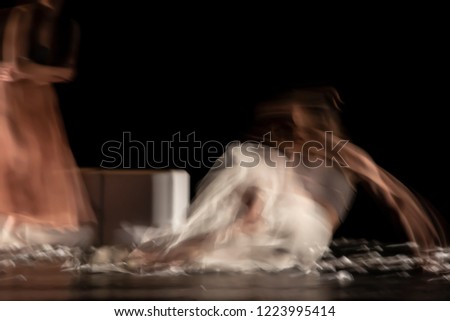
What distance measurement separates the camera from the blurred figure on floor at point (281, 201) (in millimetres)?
4215

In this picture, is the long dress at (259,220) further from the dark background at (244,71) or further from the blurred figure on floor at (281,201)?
the dark background at (244,71)

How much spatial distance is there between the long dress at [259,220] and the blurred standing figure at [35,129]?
1.63 ft

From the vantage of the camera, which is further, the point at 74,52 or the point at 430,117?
the point at 430,117

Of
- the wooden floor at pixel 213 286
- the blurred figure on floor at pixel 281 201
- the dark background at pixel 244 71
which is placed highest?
the dark background at pixel 244 71

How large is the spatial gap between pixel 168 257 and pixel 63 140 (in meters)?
0.87

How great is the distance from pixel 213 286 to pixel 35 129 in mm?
1337

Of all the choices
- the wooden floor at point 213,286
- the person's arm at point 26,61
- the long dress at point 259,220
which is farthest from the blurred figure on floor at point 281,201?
the person's arm at point 26,61

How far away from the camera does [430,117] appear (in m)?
5.73

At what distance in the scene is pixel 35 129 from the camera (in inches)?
179

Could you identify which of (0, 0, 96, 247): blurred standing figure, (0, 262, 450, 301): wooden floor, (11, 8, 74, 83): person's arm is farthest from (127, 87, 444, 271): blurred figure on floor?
(11, 8, 74, 83): person's arm

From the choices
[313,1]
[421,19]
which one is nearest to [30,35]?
[313,1]

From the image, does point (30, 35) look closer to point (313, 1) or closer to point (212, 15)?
point (212, 15)

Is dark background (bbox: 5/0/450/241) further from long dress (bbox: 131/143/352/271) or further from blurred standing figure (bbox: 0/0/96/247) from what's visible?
long dress (bbox: 131/143/352/271)

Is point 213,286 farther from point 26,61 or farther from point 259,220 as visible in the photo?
point 26,61
